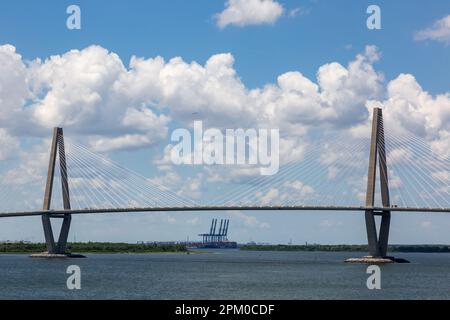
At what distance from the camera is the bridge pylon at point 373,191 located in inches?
2586

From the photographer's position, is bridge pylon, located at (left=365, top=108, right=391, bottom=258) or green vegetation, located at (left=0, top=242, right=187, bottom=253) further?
green vegetation, located at (left=0, top=242, right=187, bottom=253)

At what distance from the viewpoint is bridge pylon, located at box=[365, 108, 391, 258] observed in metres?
65.7

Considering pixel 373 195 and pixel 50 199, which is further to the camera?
pixel 50 199

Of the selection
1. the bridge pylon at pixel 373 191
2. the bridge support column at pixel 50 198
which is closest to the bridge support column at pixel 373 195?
the bridge pylon at pixel 373 191

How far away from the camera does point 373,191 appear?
2591 inches

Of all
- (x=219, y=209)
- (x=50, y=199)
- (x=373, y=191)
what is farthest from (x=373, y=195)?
(x=50, y=199)

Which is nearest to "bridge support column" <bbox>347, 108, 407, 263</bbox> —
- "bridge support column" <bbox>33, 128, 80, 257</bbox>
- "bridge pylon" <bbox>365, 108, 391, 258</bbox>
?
"bridge pylon" <bbox>365, 108, 391, 258</bbox>

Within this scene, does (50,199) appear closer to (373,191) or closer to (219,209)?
(219,209)

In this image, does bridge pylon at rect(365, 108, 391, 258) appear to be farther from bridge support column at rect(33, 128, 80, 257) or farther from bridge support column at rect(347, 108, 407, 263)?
bridge support column at rect(33, 128, 80, 257)
